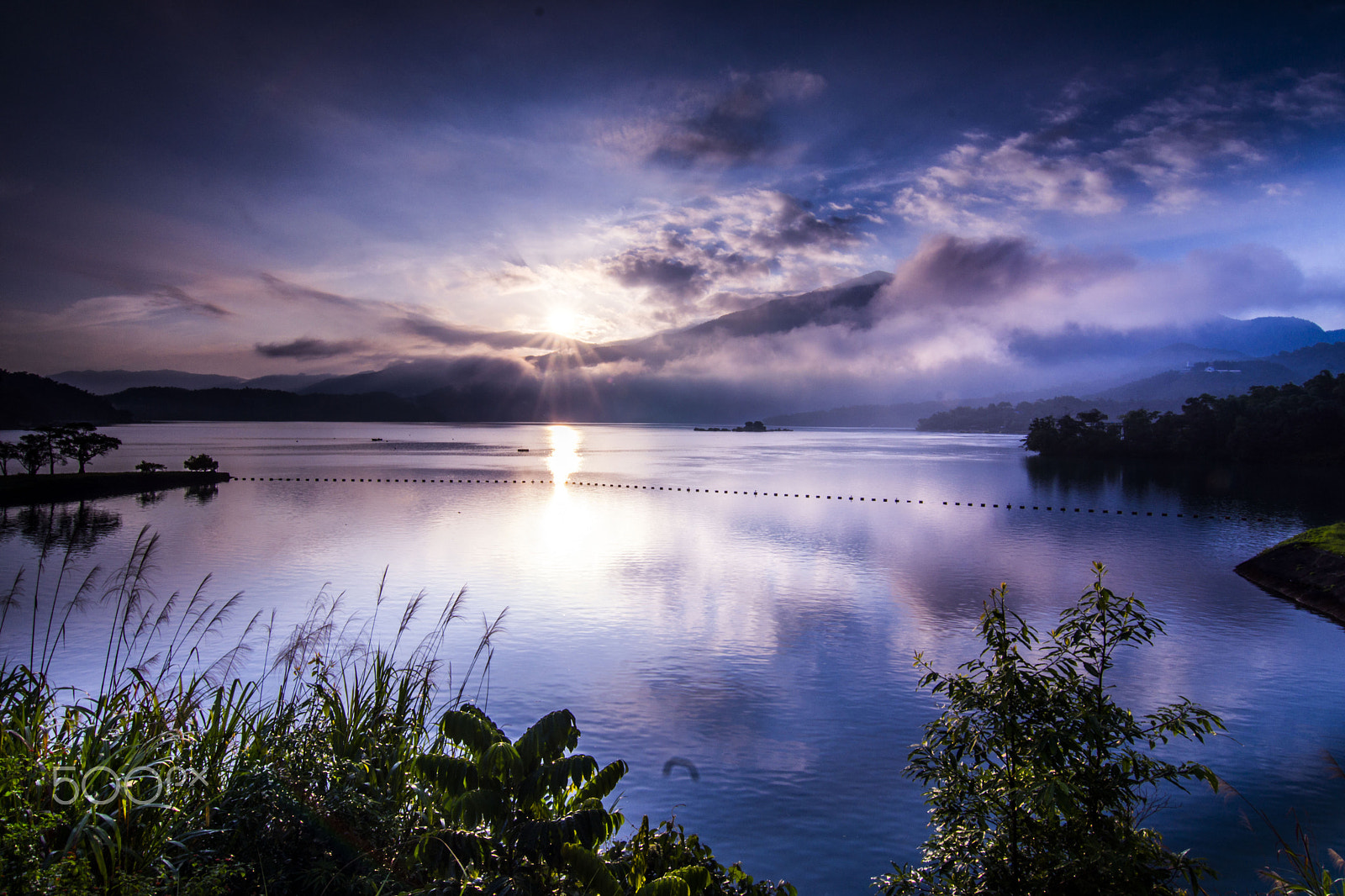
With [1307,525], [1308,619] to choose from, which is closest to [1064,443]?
[1307,525]

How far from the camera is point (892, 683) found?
51.6ft

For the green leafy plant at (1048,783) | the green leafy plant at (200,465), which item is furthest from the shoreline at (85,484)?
the green leafy plant at (1048,783)

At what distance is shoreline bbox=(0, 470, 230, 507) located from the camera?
4562 centimetres

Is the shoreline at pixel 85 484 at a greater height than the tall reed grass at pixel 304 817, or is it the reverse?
the tall reed grass at pixel 304 817

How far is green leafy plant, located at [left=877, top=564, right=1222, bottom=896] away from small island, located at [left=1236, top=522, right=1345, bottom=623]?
22.9 metres

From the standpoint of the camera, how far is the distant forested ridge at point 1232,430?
8669 centimetres

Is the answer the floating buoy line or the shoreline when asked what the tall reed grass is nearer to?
the floating buoy line

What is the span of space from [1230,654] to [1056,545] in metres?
17.7

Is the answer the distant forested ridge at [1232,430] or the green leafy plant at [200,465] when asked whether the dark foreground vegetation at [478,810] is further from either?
the distant forested ridge at [1232,430]

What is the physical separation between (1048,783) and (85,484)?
6216 cm

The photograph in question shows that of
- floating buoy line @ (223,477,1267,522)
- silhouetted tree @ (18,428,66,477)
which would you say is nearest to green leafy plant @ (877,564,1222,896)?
floating buoy line @ (223,477,1267,522)

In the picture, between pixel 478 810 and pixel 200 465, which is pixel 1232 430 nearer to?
pixel 478 810

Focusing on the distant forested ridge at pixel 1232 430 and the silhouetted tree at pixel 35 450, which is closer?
the silhouetted tree at pixel 35 450

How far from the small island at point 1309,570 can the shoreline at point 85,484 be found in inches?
2503
